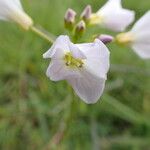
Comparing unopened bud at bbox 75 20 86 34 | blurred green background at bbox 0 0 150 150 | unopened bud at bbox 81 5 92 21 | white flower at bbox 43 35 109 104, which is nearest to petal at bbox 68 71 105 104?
white flower at bbox 43 35 109 104

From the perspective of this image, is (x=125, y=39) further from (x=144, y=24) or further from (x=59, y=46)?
(x=59, y=46)

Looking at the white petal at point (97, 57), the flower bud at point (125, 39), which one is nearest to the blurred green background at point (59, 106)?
the flower bud at point (125, 39)

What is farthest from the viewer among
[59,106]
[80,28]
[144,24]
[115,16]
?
[59,106]

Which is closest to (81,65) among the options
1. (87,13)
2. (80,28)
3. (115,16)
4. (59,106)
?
(80,28)

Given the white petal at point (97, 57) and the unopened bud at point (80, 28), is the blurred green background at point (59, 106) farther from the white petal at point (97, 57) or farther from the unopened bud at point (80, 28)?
the white petal at point (97, 57)

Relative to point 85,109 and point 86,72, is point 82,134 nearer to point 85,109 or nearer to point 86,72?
point 85,109

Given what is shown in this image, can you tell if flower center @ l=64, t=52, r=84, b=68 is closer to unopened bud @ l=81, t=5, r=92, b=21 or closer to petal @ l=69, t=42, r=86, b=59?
petal @ l=69, t=42, r=86, b=59

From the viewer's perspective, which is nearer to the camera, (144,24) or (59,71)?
(59,71)

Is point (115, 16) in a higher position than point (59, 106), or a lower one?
higher

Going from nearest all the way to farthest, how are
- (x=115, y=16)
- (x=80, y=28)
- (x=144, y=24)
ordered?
(x=80, y=28) < (x=144, y=24) < (x=115, y=16)
